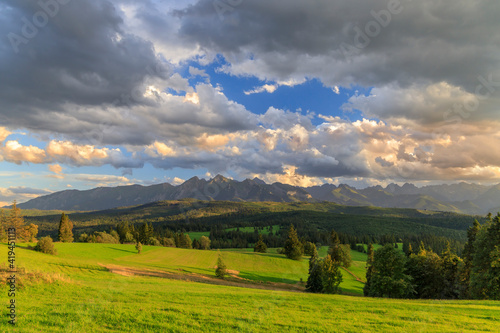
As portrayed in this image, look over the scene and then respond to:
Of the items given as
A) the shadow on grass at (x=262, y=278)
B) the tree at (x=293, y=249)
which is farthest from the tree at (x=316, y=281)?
the tree at (x=293, y=249)

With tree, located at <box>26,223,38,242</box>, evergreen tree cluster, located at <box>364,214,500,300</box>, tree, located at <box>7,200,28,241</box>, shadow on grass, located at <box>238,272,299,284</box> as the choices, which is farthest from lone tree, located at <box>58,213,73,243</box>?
evergreen tree cluster, located at <box>364,214,500,300</box>

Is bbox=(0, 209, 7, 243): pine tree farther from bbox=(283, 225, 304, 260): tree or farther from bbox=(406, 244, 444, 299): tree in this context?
bbox=(406, 244, 444, 299): tree

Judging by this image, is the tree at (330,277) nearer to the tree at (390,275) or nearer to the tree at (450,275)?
the tree at (390,275)

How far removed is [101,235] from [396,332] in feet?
437

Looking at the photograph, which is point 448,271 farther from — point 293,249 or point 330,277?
point 293,249

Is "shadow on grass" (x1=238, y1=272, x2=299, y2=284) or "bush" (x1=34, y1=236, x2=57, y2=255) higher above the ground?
"bush" (x1=34, y1=236, x2=57, y2=255)

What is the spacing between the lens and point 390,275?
178 feet

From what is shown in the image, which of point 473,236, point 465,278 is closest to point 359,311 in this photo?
point 465,278

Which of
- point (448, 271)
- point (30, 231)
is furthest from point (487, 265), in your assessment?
Answer: point (30, 231)

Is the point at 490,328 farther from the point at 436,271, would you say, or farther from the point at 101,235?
the point at 101,235

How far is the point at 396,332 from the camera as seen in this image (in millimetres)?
15727

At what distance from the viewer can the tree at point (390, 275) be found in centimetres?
5306

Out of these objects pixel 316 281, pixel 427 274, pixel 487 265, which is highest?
pixel 487 265

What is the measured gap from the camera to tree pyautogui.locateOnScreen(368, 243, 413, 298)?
2089 inches
